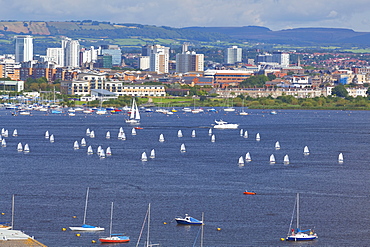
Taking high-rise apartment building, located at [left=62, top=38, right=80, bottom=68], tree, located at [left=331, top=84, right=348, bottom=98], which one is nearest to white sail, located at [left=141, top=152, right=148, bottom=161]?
tree, located at [left=331, top=84, right=348, bottom=98]

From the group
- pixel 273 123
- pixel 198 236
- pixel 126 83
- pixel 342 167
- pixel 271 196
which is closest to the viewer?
pixel 198 236

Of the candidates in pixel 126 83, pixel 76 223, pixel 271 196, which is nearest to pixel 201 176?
pixel 271 196

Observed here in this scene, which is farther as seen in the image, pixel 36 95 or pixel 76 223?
pixel 36 95

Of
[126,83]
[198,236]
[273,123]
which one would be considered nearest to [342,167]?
[198,236]

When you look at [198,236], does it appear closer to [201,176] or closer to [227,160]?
[201,176]

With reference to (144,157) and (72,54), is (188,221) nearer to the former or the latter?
(144,157)

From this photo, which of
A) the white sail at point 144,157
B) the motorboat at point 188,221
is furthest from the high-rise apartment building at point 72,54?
the motorboat at point 188,221

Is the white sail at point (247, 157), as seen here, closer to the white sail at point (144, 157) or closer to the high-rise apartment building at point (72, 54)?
the white sail at point (144, 157)

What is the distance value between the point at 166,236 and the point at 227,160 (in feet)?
56.7

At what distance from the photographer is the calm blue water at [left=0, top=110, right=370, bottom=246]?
25.3 meters

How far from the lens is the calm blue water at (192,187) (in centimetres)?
2533

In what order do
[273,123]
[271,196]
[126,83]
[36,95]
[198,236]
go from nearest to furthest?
[198,236], [271,196], [273,123], [36,95], [126,83]

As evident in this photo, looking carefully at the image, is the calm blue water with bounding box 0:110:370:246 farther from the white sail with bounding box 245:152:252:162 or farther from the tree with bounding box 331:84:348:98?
the tree with bounding box 331:84:348:98

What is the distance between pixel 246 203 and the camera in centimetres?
2941
